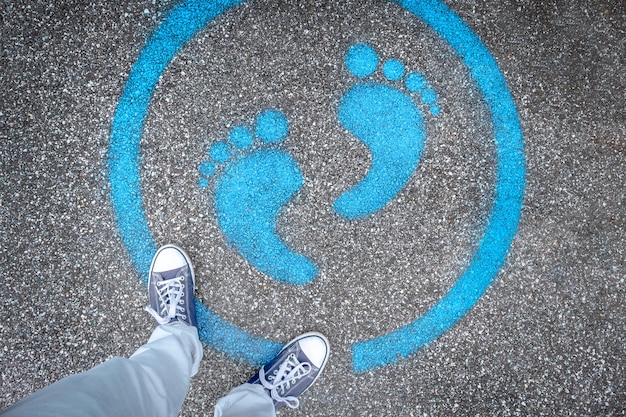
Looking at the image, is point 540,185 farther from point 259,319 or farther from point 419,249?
point 259,319

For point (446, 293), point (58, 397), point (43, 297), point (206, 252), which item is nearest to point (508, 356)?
point (446, 293)

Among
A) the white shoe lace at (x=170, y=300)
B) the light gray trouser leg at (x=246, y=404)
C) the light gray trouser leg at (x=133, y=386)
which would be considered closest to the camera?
the light gray trouser leg at (x=133, y=386)

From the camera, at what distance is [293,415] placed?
223 cm

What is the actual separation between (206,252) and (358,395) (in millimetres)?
1052

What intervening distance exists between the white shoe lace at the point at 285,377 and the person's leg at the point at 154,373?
1.22 feet

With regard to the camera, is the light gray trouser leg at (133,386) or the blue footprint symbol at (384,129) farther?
the blue footprint symbol at (384,129)

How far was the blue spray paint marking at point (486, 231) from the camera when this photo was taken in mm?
2238

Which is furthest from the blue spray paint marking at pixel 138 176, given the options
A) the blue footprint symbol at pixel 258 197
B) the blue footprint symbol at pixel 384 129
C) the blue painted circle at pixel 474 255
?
the blue footprint symbol at pixel 384 129

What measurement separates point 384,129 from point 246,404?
4.84 ft

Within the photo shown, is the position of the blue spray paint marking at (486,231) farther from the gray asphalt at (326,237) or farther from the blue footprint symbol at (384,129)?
the blue footprint symbol at (384,129)

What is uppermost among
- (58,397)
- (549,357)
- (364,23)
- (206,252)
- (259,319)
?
(364,23)

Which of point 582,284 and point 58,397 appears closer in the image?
point 58,397

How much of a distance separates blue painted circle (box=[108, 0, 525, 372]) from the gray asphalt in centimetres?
4

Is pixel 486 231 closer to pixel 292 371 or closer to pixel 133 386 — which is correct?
pixel 292 371
